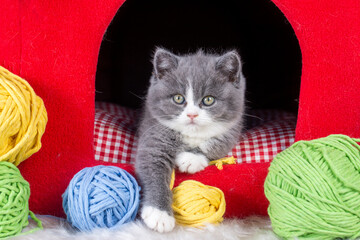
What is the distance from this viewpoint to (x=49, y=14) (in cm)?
153

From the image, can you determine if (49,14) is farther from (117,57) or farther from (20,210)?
(117,57)

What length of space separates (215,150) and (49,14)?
830 millimetres

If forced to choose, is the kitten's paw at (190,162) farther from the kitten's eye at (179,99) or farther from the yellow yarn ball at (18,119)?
the yellow yarn ball at (18,119)

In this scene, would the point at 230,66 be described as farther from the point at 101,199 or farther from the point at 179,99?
the point at 101,199

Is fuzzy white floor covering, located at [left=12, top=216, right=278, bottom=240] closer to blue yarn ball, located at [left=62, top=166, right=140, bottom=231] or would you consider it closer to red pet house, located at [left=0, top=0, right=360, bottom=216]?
blue yarn ball, located at [left=62, top=166, right=140, bottom=231]

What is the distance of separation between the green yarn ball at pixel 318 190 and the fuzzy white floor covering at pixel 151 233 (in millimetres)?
143

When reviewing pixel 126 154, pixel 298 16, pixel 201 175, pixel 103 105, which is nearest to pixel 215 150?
pixel 201 175

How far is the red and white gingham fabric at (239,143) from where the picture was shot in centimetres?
175

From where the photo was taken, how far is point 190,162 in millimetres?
1587

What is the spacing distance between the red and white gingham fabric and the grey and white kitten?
0.29 ft

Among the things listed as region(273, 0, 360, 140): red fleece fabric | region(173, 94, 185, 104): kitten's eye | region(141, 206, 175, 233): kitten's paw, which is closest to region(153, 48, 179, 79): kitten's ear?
region(173, 94, 185, 104): kitten's eye

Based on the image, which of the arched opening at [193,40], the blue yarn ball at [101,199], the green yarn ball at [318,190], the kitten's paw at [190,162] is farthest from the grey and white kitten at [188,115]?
the arched opening at [193,40]

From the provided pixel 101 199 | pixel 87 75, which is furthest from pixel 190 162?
pixel 87 75

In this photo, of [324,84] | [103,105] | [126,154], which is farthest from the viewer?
[103,105]
